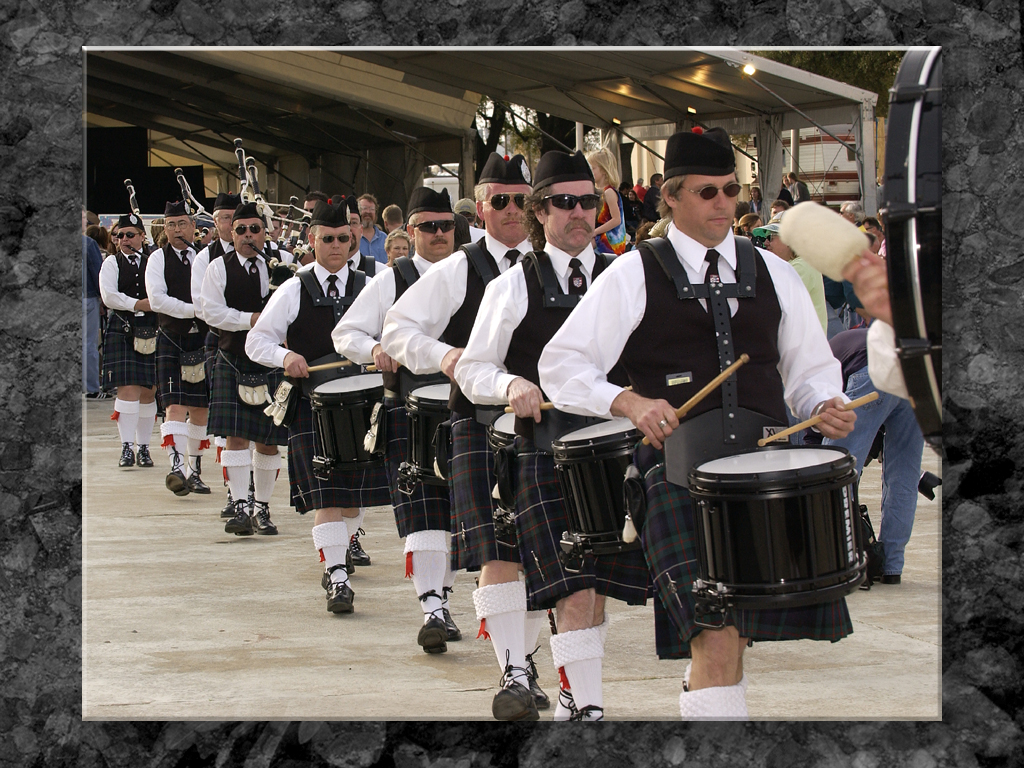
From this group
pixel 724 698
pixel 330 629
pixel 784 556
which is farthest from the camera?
pixel 330 629

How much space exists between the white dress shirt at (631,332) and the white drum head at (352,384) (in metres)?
2.06

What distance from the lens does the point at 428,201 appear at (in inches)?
201

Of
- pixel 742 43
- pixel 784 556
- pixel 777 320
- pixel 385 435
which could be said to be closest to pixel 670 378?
pixel 777 320

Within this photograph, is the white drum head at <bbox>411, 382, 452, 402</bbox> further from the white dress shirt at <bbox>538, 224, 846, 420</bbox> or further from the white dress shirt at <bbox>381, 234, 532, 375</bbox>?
the white dress shirt at <bbox>538, 224, 846, 420</bbox>

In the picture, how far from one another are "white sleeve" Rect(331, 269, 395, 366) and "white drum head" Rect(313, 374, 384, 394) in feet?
0.27

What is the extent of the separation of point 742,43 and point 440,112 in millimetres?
907

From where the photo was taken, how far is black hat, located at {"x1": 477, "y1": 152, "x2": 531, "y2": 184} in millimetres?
4531

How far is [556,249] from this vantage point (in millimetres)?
4289

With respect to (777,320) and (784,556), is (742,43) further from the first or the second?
(784,556)

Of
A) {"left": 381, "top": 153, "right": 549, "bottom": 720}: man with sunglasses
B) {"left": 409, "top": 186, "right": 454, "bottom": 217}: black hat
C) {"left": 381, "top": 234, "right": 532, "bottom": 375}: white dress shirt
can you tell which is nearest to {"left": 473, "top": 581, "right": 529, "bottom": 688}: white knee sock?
{"left": 381, "top": 153, "right": 549, "bottom": 720}: man with sunglasses

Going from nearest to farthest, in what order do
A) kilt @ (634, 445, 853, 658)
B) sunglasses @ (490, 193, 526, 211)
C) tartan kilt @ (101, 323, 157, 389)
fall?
kilt @ (634, 445, 853, 658) < sunglasses @ (490, 193, 526, 211) < tartan kilt @ (101, 323, 157, 389)

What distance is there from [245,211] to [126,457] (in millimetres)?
1007

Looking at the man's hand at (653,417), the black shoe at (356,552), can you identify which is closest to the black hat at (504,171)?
the man's hand at (653,417)

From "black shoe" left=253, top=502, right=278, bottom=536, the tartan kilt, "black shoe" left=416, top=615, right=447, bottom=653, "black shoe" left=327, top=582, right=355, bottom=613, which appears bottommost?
"black shoe" left=416, top=615, right=447, bottom=653
